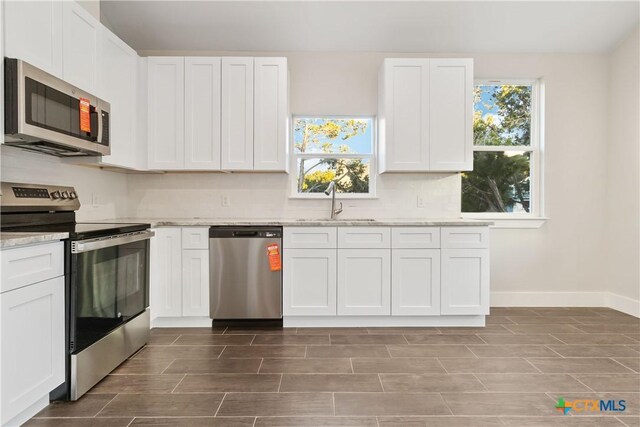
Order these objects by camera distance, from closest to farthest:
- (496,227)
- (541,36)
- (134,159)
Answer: (134,159)
(541,36)
(496,227)

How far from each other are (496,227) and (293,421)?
307 cm

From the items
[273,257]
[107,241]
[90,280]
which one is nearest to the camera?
[90,280]

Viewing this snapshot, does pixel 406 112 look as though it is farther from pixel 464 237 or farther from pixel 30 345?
pixel 30 345

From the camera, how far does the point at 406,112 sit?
3.55 metres

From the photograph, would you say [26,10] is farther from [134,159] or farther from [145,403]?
[145,403]

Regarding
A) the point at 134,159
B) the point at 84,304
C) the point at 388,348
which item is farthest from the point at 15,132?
the point at 388,348

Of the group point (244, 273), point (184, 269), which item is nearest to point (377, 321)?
point (244, 273)

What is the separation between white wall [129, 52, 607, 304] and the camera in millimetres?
3902

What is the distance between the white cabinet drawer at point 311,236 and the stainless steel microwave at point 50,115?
1.51 metres

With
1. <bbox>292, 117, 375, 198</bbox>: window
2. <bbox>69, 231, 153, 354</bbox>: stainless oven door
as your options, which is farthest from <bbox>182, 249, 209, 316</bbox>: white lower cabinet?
<bbox>292, 117, 375, 198</bbox>: window

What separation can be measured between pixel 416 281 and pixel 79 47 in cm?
302

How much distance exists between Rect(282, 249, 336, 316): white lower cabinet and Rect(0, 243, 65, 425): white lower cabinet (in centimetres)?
169

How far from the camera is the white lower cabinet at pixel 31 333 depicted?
1.64m

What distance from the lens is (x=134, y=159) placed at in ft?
11.0
